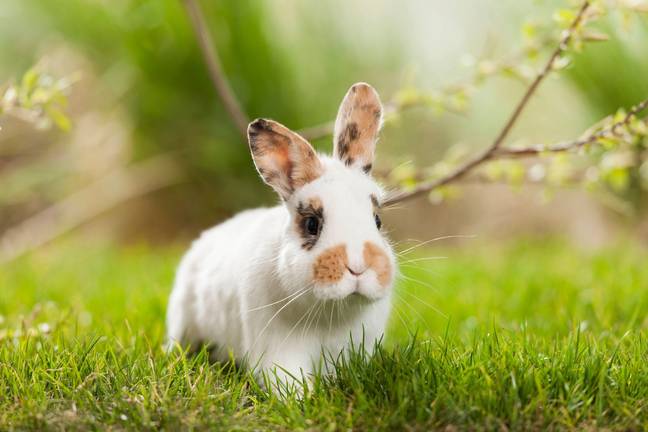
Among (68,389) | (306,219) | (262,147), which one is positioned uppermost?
(262,147)

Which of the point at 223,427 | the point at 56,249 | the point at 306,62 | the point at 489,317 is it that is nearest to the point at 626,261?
the point at 489,317

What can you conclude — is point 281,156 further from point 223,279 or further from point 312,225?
point 223,279

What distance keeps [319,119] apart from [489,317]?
318cm

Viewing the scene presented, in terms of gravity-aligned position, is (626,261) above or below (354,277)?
below

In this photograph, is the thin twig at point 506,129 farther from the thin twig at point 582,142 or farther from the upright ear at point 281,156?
the upright ear at point 281,156

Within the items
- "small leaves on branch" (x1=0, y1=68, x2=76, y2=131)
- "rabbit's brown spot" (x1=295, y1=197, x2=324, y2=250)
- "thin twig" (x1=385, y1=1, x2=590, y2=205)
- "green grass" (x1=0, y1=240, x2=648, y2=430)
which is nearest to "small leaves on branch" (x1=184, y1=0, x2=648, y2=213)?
"thin twig" (x1=385, y1=1, x2=590, y2=205)

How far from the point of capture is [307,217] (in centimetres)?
244

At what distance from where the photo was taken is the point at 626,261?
5051 mm

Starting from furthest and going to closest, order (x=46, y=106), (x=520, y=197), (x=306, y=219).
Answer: (x=520, y=197) → (x=46, y=106) → (x=306, y=219)

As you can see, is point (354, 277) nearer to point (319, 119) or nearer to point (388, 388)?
point (388, 388)

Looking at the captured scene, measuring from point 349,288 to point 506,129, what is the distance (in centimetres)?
140

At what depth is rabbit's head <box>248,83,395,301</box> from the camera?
2283 millimetres

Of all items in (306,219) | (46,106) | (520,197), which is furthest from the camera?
(520,197)

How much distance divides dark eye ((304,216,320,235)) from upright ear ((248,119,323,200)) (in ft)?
0.52
